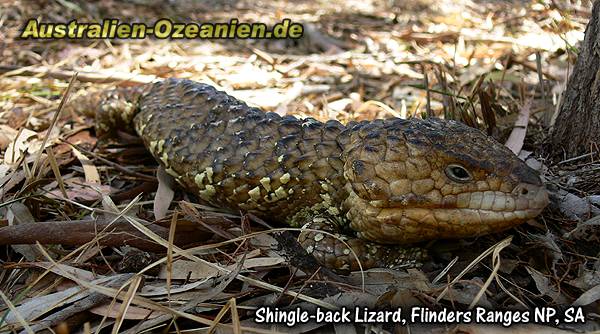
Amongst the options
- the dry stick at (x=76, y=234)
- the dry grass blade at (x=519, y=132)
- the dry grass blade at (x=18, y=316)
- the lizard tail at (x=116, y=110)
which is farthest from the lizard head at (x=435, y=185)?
the lizard tail at (x=116, y=110)

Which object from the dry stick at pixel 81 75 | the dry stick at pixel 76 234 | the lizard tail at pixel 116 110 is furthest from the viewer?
the dry stick at pixel 81 75

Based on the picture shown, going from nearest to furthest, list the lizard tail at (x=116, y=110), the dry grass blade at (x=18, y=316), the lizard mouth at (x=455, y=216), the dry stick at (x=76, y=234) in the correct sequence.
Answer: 1. the dry grass blade at (x=18, y=316)
2. the lizard mouth at (x=455, y=216)
3. the dry stick at (x=76, y=234)
4. the lizard tail at (x=116, y=110)

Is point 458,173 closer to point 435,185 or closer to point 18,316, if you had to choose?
point 435,185

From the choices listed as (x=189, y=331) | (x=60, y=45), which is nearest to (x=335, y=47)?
(x=60, y=45)

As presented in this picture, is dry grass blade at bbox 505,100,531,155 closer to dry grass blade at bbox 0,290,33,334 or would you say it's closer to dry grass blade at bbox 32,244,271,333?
dry grass blade at bbox 32,244,271,333

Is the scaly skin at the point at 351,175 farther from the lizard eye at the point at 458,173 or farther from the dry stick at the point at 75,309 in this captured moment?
the dry stick at the point at 75,309

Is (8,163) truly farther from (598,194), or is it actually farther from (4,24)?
(4,24)

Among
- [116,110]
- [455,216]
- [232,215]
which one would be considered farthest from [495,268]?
[116,110]

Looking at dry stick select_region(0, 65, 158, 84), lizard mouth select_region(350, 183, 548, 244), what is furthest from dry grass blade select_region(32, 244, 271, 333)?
dry stick select_region(0, 65, 158, 84)
